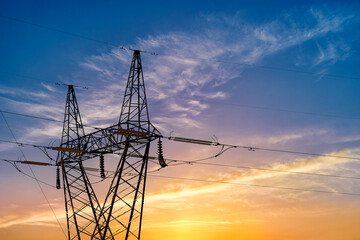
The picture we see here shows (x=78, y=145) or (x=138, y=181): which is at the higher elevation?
(x=78, y=145)

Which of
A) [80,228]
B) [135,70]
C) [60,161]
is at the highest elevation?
[135,70]

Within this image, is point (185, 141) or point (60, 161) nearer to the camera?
point (185, 141)

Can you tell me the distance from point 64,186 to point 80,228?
4.42 metres

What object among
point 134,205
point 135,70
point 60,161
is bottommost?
point 134,205

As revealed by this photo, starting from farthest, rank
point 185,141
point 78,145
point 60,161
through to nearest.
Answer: point 60,161, point 78,145, point 185,141

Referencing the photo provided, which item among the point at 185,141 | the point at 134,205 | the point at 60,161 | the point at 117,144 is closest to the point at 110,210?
the point at 134,205

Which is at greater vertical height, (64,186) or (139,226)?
(64,186)

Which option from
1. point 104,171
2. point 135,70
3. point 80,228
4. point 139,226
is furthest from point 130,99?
point 80,228

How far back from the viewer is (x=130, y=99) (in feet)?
96.7

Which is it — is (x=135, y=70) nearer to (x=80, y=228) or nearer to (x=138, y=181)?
(x=138, y=181)

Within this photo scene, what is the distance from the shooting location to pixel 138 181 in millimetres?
28062

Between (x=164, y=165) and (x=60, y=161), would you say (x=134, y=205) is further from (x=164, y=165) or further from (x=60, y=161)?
(x=60, y=161)

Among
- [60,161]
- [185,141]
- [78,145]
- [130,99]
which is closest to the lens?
[185,141]

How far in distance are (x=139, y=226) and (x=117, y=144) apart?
7069mm
